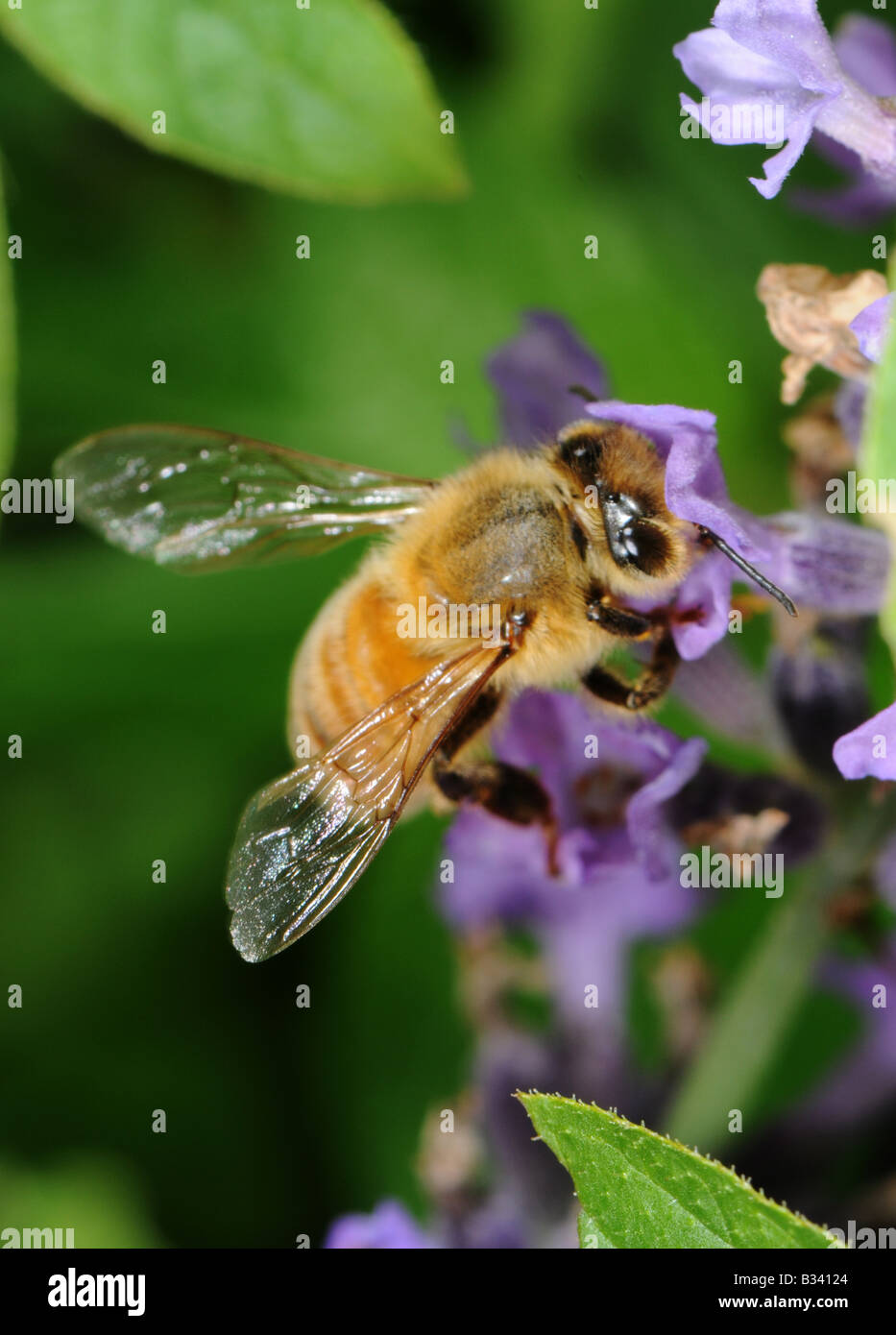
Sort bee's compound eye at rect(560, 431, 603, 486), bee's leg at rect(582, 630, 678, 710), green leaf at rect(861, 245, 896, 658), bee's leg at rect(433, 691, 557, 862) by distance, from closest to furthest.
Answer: green leaf at rect(861, 245, 896, 658)
bee's compound eye at rect(560, 431, 603, 486)
bee's leg at rect(582, 630, 678, 710)
bee's leg at rect(433, 691, 557, 862)

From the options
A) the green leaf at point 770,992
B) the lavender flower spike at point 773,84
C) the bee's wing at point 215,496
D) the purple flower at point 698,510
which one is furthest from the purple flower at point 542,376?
the green leaf at point 770,992

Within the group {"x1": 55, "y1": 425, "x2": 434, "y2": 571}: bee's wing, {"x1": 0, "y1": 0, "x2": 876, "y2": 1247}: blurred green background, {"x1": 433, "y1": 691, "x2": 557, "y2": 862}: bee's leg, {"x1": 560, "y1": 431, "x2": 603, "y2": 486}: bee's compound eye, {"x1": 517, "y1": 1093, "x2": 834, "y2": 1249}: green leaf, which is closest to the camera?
{"x1": 517, "y1": 1093, "x2": 834, "y2": 1249}: green leaf

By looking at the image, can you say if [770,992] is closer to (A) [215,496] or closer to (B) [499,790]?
(B) [499,790]

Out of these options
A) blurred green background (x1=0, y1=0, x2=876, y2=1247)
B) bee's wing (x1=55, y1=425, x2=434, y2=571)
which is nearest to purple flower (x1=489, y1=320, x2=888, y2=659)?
bee's wing (x1=55, y1=425, x2=434, y2=571)

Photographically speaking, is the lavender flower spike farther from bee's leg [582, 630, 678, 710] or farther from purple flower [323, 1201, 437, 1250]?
purple flower [323, 1201, 437, 1250]

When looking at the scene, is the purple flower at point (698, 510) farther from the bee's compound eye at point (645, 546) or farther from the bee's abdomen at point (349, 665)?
the bee's abdomen at point (349, 665)

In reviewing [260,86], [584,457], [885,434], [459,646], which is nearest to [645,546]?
[584,457]
